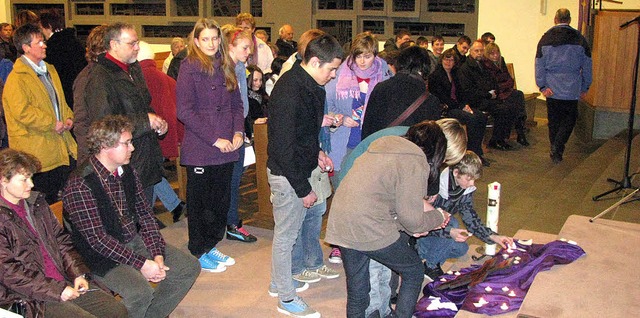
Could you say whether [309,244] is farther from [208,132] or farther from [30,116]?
[30,116]

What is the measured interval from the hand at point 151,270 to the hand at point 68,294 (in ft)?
1.23

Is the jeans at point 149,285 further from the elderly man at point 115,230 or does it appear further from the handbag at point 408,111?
the handbag at point 408,111

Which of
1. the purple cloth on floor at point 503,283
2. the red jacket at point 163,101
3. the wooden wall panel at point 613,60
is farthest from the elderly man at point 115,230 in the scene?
the wooden wall panel at point 613,60

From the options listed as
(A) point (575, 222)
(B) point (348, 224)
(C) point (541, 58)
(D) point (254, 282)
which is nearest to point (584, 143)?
(C) point (541, 58)

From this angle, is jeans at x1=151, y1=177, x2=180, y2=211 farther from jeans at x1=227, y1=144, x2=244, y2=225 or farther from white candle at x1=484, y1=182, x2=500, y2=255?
white candle at x1=484, y1=182, x2=500, y2=255

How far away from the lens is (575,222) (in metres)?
4.43

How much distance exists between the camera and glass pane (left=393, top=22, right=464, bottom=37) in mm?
10836

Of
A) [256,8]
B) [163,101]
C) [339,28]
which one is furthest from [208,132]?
[256,8]

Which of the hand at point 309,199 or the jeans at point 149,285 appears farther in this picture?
the hand at point 309,199

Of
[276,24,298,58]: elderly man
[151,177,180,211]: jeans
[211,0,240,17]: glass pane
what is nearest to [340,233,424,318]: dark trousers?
[151,177,180,211]: jeans

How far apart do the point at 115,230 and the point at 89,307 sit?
432 mm

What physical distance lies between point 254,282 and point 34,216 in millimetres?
1506

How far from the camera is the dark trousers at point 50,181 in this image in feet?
15.4

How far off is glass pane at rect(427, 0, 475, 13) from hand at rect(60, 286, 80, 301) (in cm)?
881
